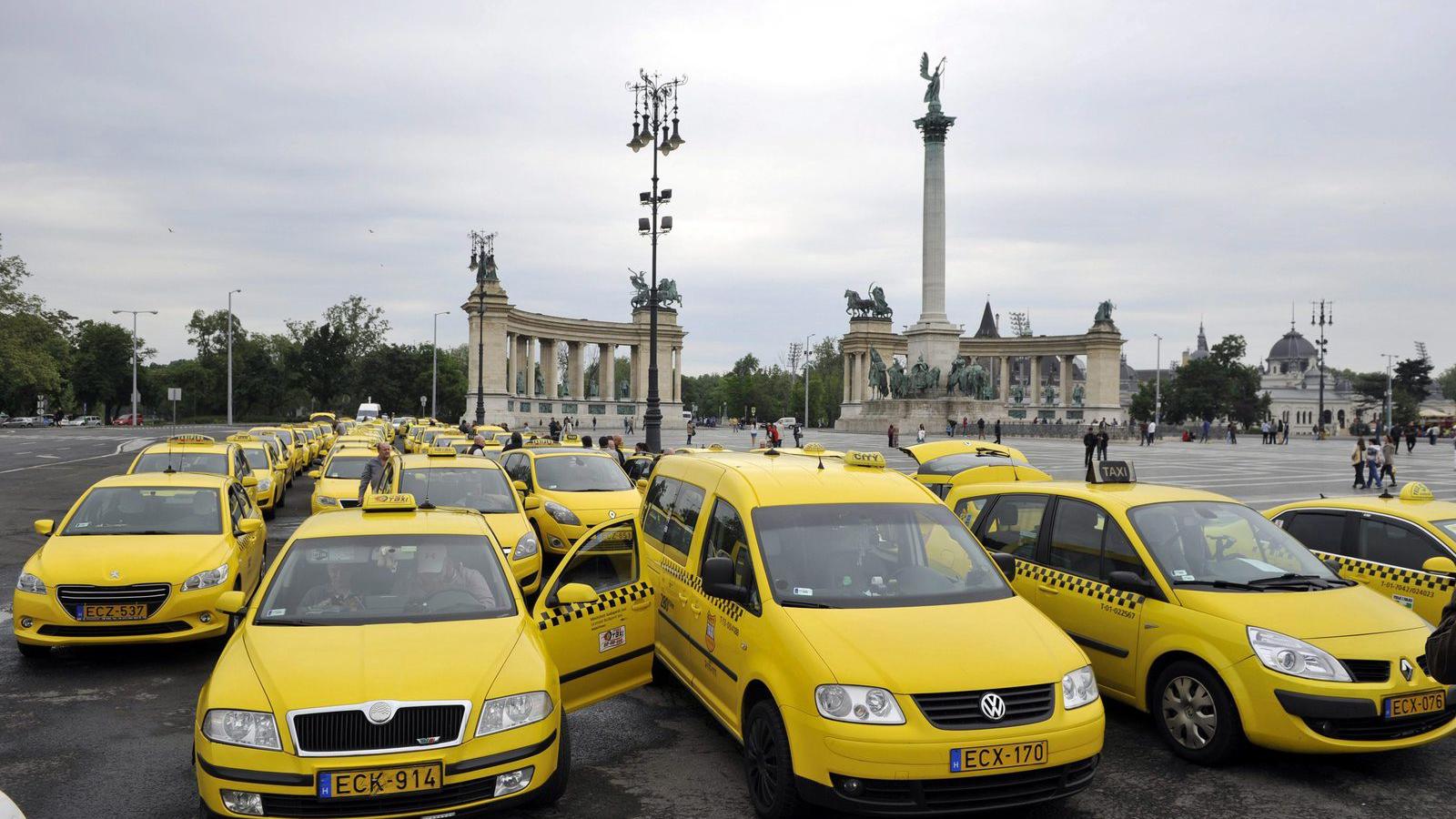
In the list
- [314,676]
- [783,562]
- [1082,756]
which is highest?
[783,562]

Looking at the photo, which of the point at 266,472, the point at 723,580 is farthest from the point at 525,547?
the point at 266,472

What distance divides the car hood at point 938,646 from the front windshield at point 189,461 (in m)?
12.9

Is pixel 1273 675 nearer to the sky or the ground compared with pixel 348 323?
nearer to the ground

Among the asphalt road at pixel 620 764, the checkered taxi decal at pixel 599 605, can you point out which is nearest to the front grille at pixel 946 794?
the asphalt road at pixel 620 764

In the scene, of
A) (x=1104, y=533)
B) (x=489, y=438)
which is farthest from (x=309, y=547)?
(x=489, y=438)

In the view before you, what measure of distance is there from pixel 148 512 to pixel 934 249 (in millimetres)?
56709

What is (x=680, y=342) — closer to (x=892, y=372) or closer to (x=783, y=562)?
(x=892, y=372)

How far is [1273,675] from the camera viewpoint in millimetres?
5500

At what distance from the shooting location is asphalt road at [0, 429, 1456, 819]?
207 inches

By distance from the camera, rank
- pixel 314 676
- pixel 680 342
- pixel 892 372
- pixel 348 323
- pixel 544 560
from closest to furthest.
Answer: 1. pixel 314 676
2. pixel 544 560
3. pixel 892 372
4. pixel 680 342
5. pixel 348 323

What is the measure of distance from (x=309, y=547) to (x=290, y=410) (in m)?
117

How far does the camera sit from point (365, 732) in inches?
169

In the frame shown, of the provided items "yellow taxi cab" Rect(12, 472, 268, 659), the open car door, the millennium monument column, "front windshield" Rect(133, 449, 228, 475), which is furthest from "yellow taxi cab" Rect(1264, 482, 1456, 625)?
the millennium monument column

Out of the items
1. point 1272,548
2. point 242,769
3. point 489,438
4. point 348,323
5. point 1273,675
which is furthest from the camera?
point 348,323
